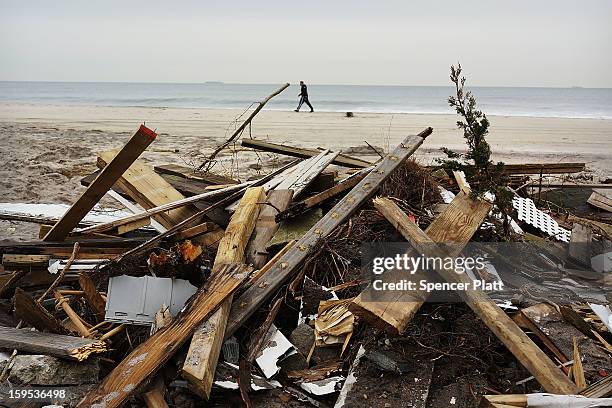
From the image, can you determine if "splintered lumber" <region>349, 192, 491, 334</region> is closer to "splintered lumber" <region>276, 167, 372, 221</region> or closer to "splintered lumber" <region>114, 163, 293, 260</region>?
"splintered lumber" <region>276, 167, 372, 221</region>

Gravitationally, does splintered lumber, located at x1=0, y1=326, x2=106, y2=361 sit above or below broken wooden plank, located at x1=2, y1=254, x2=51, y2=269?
below

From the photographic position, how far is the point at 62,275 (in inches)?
156

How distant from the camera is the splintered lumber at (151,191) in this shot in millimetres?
4918

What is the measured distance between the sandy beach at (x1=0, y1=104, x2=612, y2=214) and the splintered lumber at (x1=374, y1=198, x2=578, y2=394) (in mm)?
6418

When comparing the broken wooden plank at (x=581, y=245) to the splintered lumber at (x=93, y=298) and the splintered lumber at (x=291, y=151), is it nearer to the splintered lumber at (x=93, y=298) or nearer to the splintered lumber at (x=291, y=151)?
the splintered lumber at (x=291, y=151)

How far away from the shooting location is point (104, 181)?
4.45m

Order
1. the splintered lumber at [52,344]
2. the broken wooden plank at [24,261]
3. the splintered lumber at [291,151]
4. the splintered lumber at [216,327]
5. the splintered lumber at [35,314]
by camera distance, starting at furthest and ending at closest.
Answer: the splintered lumber at [291,151] → the broken wooden plank at [24,261] → the splintered lumber at [35,314] → the splintered lumber at [52,344] → the splintered lumber at [216,327]

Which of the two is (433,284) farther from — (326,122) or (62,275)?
(326,122)

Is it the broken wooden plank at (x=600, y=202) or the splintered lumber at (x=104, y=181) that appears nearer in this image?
the splintered lumber at (x=104, y=181)

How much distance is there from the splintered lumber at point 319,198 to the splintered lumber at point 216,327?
31 cm

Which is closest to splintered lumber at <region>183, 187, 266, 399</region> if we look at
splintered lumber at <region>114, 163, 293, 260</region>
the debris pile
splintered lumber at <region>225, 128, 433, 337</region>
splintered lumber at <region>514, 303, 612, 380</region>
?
the debris pile

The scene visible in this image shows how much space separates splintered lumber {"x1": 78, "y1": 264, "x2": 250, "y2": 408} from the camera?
299 cm

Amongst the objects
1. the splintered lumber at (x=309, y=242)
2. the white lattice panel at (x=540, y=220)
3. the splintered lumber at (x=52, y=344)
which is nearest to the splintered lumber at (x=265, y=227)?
the splintered lumber at (x=309, y=242)

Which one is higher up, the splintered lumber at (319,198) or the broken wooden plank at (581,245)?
A: the splintered lumber at (319,198)
